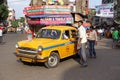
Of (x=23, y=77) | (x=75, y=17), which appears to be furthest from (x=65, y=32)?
(x=75, y=17)

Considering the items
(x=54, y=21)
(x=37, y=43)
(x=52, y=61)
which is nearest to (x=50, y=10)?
(x=54, y=21)

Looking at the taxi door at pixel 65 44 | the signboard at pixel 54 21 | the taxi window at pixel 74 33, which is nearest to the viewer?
the taxi door at pixel 65 44

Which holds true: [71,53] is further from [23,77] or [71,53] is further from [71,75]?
[23,77]

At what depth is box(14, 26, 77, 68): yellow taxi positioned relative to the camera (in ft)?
31.7

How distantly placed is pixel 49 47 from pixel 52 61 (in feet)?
2.28

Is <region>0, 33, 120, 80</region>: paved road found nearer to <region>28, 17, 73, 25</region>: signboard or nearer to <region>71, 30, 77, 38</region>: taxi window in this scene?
<region>71, 30, 77, 38</region>: taxi window

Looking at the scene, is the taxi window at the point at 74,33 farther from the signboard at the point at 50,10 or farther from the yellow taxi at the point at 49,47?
the signboard at the point at 50,10

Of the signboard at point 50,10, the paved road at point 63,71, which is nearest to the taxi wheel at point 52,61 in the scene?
the paved road at point 63,71

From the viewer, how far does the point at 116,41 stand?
61.4 feet

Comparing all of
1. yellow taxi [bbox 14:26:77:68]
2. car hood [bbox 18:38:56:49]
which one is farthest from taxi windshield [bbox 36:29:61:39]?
car hood [bbox 18:38:56:49]

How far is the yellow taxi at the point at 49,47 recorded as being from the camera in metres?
9.67

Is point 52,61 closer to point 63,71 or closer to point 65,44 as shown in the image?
point 63,71

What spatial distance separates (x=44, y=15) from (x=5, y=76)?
24.4 meters

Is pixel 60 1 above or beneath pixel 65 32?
above
